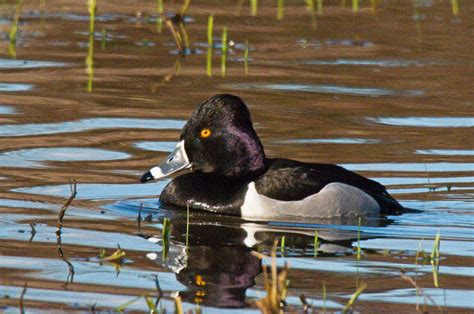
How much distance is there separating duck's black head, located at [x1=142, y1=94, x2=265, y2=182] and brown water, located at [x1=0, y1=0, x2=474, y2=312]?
412mm

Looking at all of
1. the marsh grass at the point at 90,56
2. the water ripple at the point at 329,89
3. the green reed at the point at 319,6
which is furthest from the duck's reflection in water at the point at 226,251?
the green reed at the point at 319,6

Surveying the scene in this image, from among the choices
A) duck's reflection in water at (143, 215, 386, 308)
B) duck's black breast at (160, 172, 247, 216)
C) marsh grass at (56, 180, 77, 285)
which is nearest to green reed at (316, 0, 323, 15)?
duck's black breast at (160, 172, 247, 216)

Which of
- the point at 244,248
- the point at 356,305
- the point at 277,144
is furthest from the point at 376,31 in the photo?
the point at 356,305

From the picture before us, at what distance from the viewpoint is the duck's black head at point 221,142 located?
9617mm

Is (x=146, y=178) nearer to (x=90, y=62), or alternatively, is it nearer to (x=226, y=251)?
(x=226, y=251)

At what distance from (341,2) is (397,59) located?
13.4 ft

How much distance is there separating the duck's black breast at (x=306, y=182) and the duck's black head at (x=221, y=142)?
25 cm

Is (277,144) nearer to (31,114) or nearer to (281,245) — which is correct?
(31,114)

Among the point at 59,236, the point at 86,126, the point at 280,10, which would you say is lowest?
the point at 86,126

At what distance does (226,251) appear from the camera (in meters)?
7.88

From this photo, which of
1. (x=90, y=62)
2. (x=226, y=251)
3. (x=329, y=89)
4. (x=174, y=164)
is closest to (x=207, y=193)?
(x=174, y=164)

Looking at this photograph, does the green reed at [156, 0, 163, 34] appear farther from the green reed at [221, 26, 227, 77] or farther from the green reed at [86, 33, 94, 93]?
the green reed at [221, 26, 227, 77]

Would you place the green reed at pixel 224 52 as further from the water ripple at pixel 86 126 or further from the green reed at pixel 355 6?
the green reed at pixel 355 6

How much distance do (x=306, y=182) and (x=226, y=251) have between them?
157 centimetres
